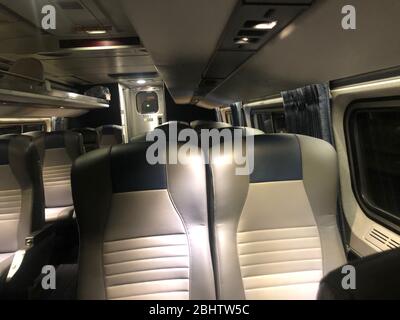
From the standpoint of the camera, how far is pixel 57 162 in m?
3.84

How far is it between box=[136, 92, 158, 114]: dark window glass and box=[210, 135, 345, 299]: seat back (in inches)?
321

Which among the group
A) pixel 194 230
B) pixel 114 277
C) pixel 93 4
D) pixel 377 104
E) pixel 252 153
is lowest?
pixel 114 277

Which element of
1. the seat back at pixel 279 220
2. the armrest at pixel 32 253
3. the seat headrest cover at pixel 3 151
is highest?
the seat headrest cover at pixel 3 151

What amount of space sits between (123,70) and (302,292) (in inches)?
172

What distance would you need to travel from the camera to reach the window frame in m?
1.82

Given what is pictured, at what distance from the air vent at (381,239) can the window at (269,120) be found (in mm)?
2093

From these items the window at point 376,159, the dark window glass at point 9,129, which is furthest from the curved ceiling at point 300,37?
the dark window glass at point 9,129

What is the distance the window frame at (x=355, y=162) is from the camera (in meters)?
1.82

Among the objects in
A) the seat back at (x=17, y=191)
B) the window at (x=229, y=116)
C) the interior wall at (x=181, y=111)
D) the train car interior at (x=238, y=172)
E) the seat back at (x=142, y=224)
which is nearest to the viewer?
the train car interior at (x=238, y=172)

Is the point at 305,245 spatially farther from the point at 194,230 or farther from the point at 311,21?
the point at 311,21

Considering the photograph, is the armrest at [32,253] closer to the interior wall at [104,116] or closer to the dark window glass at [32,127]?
the dark window glass at [32,127]

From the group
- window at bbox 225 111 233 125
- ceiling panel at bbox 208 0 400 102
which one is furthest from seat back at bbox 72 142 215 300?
window at bbox 225 111 233 125

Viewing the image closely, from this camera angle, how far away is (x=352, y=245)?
2270 mm
